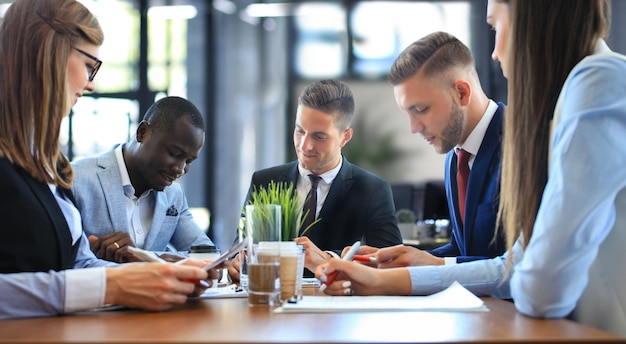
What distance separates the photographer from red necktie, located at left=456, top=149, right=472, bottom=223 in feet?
9.14

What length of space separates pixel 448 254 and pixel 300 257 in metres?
1.13

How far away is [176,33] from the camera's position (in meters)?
8.98

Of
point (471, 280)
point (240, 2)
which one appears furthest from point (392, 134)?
point (471, 280)

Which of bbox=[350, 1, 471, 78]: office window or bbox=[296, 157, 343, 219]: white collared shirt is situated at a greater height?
bbox=[350, 1, 471, 78]: office window

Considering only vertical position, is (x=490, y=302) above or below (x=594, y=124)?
below

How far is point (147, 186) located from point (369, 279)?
1.57 meters

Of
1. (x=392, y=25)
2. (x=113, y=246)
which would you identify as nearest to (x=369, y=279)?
(x=113, y=246)

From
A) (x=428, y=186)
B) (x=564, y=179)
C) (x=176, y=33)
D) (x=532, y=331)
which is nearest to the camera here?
(x=532, y=331)

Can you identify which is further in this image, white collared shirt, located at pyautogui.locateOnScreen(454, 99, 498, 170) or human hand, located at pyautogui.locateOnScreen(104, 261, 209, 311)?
white collared shirt, located at pyautogui.locateOnScreen(454, 99, 498, 170)

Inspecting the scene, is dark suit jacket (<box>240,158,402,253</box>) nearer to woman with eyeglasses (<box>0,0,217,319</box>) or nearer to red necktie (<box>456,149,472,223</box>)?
red necktie (<box>456,149,472,223</box>)

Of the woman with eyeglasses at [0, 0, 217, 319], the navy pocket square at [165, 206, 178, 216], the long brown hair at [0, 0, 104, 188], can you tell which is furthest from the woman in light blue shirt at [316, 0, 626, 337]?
the navy pocket square at [165, 206, 178, 216]

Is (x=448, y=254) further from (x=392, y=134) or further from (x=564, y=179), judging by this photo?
(x=392, y=134)

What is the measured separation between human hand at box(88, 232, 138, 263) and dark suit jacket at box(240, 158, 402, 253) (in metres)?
0.68

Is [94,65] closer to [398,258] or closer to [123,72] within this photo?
[398,258]
